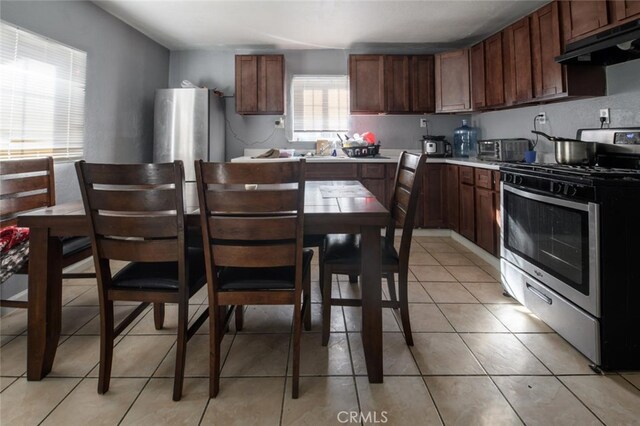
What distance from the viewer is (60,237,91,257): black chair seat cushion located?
1835 millimetres

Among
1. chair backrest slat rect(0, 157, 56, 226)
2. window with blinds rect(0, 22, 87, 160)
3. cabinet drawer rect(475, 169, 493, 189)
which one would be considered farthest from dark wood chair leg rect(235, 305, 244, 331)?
cabinet drawer rect(475, 169, 493, 189)

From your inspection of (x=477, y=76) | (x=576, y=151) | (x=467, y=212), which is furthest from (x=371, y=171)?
(x=576, y=151)

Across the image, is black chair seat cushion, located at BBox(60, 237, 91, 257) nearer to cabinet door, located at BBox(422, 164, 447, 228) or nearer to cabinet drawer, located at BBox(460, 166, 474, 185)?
cabinet drawer, located at BBox(460, 166, 474, 185)

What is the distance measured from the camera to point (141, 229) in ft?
4.34

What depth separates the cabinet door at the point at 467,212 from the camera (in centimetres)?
335

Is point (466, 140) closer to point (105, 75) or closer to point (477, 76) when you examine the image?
point (477, 76)

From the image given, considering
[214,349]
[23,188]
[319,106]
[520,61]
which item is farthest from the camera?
[319,106]

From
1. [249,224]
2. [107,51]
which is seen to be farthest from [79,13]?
[249,224]

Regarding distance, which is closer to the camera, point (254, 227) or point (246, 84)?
point (254, 227)

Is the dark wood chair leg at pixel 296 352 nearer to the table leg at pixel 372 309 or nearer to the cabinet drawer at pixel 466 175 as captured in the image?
the table leg at pixel 372 309

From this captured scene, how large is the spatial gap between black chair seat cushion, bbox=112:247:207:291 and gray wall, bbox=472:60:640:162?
2.91m

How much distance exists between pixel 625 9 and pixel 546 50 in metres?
0.74

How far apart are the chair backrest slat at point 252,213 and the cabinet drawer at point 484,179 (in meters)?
2.31

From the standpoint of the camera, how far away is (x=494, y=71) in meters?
3.45
